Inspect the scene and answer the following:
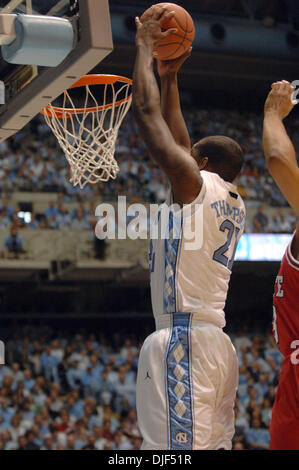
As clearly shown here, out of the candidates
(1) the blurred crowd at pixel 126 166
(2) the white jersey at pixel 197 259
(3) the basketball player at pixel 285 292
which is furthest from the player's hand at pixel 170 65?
(1) the blurred crowd at pixel 126 166

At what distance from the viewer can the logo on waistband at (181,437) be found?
8.23 ft

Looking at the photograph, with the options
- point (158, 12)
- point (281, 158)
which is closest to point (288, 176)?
point (281, 158)

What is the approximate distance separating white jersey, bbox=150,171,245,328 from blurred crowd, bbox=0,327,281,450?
7.32 m

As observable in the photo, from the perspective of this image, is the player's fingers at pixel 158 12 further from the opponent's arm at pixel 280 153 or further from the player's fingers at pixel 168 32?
the opponent's arm at pixel 280 153

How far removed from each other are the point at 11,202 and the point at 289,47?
5691 mm

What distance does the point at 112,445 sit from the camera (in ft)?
33.0

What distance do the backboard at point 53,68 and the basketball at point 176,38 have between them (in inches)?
9.2

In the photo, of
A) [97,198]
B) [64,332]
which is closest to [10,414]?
[64,332]

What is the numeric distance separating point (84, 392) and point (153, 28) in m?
9.19

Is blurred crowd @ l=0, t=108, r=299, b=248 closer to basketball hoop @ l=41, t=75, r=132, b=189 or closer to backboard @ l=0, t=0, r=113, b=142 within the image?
basketball hoop @ l=41, t=75, r=132, b=189

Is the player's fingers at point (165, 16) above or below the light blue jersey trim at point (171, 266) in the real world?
above

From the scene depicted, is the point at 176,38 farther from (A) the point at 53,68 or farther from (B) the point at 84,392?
(B) the point at 84,392

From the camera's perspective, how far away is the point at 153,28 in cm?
278

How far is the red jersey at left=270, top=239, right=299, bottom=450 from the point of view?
2.71m
